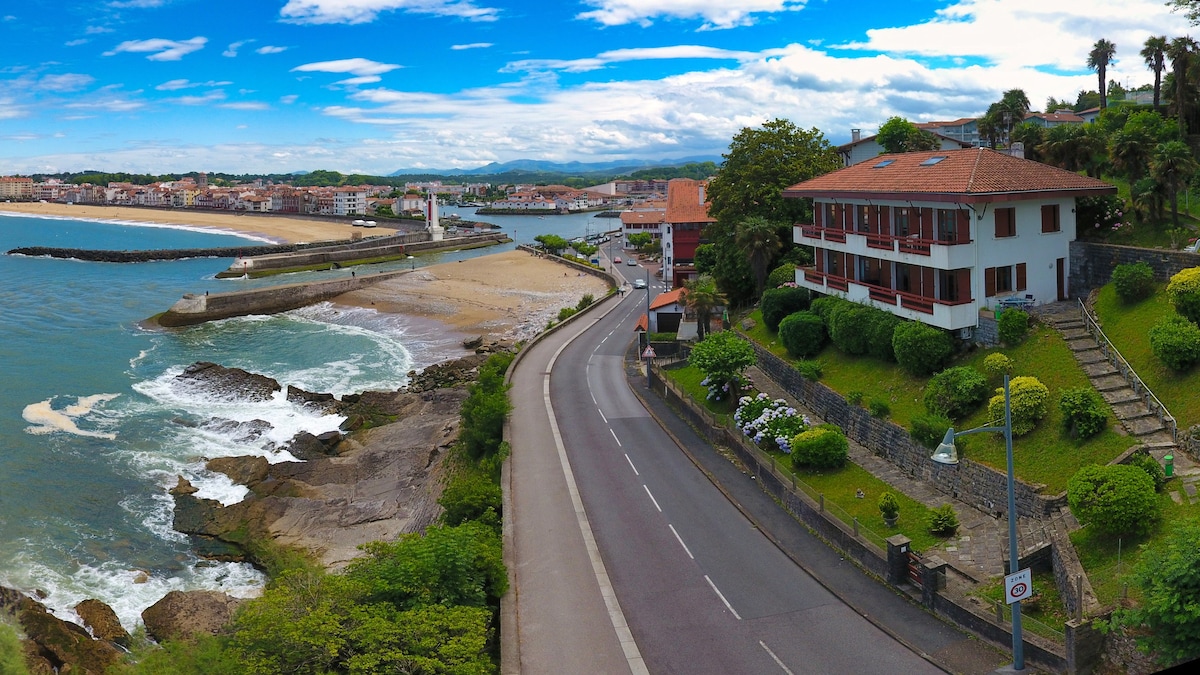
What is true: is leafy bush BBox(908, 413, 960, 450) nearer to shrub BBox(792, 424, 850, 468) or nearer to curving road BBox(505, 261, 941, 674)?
shrub BBox(792, 424, 850, 468)

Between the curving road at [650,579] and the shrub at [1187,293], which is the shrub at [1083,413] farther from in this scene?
the curving road at [650,579]

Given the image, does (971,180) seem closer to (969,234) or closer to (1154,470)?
(969,234)

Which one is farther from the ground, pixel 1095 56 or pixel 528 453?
pixel 1095 56

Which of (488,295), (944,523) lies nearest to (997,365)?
(944,523)

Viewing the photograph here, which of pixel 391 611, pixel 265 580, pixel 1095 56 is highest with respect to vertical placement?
pixel 1095 56

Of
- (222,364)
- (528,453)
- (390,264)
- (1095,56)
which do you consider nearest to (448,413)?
(528,453)

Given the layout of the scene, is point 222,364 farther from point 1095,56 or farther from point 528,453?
point 1095,56

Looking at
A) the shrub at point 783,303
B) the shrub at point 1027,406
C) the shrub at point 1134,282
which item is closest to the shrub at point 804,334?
the shrub at point 783,303
